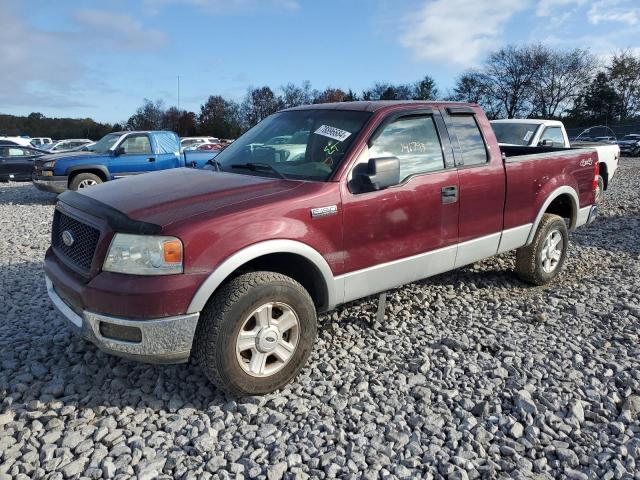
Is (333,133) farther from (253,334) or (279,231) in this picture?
(253,334)

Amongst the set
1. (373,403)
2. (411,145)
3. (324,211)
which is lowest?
(373,403)

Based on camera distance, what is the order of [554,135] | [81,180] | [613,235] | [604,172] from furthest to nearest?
[81,180]
[604,172]
[554,135]
[613,235]

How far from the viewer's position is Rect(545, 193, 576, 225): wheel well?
557cm

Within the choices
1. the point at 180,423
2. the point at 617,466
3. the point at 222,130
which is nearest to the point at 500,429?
the point at 617,466

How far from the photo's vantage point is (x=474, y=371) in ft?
11.7

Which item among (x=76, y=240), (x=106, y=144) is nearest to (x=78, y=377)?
(x=76, y=240)

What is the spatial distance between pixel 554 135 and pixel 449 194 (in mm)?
6900

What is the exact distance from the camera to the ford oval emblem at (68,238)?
10.9ft

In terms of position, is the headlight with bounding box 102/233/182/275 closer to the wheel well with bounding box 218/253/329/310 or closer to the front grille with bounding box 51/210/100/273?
the front grille with bounding box 51/210/100/273

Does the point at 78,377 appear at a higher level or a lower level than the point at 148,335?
lower

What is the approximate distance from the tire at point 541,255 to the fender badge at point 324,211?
2.69m

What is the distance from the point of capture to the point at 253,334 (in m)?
3.16

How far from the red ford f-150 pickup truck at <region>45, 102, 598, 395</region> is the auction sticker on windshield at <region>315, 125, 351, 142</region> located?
0.01 meters

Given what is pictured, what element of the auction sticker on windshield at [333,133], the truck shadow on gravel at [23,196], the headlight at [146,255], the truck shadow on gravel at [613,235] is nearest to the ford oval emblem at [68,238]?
the headlight at [146,255]
